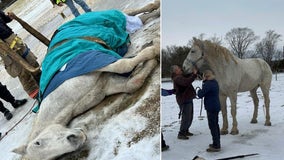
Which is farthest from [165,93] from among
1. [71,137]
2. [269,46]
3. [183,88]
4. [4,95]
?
[4,95]

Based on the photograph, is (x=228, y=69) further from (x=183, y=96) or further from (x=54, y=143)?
(x=54, y=143)

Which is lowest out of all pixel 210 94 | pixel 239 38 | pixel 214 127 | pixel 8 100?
pixel 8 100

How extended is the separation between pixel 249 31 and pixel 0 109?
164 inches

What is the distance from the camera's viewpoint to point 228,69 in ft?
5.23

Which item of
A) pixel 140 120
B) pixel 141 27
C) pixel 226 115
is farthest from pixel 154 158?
pixel 141 27

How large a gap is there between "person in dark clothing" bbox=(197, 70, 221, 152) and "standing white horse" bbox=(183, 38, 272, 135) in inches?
1.0

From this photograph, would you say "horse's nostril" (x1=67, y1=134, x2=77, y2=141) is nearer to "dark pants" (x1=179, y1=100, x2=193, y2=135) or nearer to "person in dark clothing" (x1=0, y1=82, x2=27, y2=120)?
"dark pants" (x1=179, y1=100, x2=193, y2=135)

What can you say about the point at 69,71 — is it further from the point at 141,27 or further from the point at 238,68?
the point at 238,68

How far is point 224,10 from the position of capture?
149 centimetres

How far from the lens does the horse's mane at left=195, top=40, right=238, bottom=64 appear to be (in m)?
1.52

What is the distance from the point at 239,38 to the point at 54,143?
1.89 metres

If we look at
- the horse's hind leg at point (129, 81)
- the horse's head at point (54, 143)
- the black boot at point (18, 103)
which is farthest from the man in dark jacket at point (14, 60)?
the horse's head at point (54, 143)

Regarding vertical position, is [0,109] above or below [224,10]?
below

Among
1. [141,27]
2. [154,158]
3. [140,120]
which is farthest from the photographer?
[141,27]
